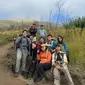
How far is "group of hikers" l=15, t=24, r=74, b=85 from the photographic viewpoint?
1391cm

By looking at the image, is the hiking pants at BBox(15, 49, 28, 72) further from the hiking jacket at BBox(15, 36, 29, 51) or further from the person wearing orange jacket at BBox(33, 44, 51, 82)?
the person wearing orange jacket at BBox(33, 44, 51, 82)

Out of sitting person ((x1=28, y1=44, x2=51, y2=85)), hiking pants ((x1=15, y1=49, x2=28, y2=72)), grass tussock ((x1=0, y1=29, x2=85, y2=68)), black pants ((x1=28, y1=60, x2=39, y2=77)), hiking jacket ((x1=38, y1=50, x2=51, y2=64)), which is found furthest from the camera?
grass tussock ((x1=0, y1=29, x2=85, y2=68))

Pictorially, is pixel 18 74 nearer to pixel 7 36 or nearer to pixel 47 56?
pixel 47 56

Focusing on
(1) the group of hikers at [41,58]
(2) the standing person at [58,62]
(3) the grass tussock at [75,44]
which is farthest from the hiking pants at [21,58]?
(3) the grass tussock at [75,44]

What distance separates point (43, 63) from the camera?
46.3 ft

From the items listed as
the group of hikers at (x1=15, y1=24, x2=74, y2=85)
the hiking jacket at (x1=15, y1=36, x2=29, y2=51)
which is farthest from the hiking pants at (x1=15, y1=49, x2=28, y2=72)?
the hiking jacket at (x1=15, y1=36, x2=29, y2=51)

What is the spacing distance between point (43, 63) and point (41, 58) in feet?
0.86

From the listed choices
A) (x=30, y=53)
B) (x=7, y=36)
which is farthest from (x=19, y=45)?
(x=7, y=36)

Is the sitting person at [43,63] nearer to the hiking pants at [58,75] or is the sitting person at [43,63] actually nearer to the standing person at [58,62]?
the standing person at [58,62]

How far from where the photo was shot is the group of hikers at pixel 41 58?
1391cm

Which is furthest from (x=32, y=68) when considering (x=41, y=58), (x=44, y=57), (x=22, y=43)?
(x=22, y=43)

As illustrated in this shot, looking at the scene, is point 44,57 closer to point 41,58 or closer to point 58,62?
point 41,58

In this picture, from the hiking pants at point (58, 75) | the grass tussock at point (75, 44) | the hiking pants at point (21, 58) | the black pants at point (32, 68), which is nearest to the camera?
the hiking pants at point (58, 75)

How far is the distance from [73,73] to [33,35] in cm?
342
